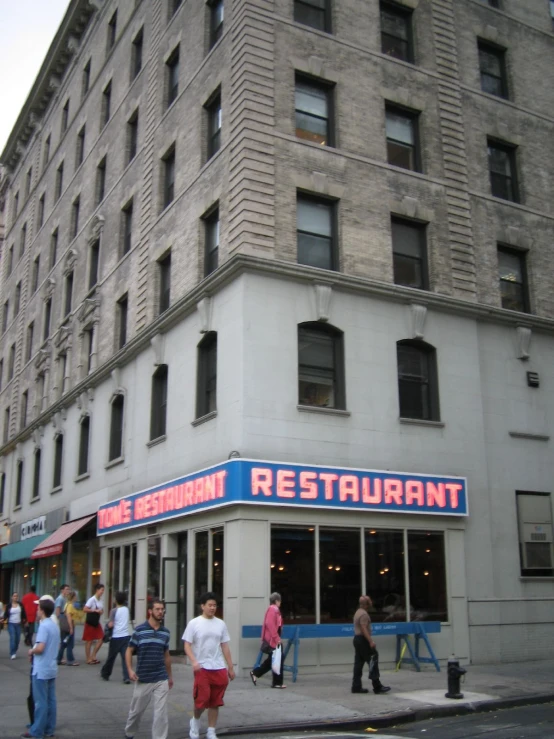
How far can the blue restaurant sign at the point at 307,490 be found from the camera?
1772 cm

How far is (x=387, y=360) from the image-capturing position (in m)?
20.9

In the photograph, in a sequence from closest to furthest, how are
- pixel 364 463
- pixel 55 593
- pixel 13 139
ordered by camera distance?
1. pixel 364 463
2. pixel 55 593
3. pixel 13 139

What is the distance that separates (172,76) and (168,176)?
3.71 metres

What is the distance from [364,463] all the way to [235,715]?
8.25m

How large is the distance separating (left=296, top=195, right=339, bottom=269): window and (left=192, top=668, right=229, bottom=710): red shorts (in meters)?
12.4

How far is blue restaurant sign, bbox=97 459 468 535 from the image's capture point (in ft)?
58.1

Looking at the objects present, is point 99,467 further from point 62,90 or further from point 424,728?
point 62,90

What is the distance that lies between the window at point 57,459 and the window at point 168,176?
1259 cm

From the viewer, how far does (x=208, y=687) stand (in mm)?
10211

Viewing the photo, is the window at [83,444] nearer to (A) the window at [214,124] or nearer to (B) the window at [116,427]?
(B) the window at [116,427]

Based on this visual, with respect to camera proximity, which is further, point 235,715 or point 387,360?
point 387,360

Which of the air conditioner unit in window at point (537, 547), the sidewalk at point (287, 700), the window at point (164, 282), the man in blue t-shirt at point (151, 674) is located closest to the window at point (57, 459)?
the window at point (164, 282)

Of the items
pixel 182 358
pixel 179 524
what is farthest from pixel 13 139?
pixel 179 524

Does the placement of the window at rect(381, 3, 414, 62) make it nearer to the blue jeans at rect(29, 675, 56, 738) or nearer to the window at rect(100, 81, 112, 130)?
the window at rect(100, 81, 112, 130)
